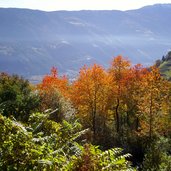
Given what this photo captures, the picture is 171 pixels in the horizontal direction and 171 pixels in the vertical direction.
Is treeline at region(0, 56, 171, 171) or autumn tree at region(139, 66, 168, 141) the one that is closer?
treeline at region(0, 56, 171, 171)

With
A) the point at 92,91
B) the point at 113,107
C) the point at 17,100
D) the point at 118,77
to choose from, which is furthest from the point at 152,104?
the point at 17,100

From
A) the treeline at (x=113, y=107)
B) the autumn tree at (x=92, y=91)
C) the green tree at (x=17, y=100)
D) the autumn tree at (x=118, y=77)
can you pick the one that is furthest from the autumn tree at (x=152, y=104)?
the green tree at (x=17, y=100)

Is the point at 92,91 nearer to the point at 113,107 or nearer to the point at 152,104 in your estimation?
the point at 113,107

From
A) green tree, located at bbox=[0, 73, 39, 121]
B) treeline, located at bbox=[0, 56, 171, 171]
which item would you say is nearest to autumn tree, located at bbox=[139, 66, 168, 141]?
treeline, located at bbox=[0, 56, 171, 171]

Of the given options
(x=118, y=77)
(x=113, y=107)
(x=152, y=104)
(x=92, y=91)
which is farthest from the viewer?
(x=113, y=107)

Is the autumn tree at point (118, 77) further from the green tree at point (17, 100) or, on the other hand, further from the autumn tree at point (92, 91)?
the green tree at point (17, 100)

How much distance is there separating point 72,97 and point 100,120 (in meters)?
7.01

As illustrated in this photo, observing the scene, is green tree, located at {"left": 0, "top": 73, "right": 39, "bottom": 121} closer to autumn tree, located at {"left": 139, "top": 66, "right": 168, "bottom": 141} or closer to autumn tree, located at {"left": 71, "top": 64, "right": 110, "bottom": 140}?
autumn tree, located at {"left": 71, "top": 64, "right": 110, "bottom": 140}

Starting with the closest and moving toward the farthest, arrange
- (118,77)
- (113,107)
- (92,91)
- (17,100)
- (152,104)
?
1. (17,100)
2. (152,104)
3. (92,91)
4. (118,77)
5. (113,107)

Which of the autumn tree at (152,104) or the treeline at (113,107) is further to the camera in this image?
the autumn tree at (152,104)

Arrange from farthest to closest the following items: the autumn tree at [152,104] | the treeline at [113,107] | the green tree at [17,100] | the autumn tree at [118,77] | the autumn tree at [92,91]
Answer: the autumn tree at [118,77] < the autumn tree at [92,91] < the autumn tree at [152,104] < the treeline at [113,107] < the green tree at [17,100]

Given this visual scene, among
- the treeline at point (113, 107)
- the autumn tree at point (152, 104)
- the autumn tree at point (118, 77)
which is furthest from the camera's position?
the autumn tree at point (118, 77)

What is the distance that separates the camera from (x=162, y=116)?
60.2 meters

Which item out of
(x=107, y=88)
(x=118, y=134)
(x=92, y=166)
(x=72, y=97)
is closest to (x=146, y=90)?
(x=107, y=88)
